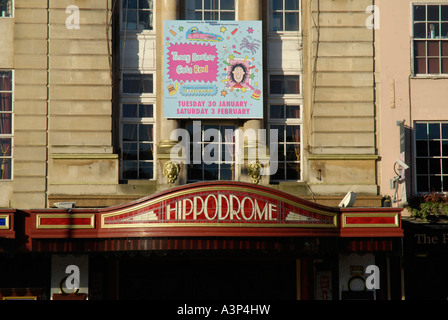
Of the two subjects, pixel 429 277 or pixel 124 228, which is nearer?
pixel 124 228

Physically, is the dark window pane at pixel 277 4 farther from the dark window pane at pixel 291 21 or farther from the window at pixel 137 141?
the window at pixel 137 141

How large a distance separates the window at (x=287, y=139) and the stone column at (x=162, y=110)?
336 centimetres

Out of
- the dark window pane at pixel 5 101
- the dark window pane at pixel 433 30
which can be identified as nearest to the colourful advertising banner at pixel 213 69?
the dark window pane at pixel 5 101

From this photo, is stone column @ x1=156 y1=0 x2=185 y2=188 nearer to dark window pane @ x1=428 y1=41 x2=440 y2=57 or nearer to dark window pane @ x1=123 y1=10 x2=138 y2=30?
dark window pane @ x1=123 y1=10 x2=138 y2=30

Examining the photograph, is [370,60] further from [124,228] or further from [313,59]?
[124,228]

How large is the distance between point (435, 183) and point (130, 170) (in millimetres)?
10282

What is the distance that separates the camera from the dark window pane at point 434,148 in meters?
26.2

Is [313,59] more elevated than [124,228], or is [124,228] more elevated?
[313,59]

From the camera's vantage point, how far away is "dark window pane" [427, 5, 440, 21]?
26562mm

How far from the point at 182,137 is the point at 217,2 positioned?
4878 mm

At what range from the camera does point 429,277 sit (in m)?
25.4

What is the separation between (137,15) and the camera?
26609 millimetres

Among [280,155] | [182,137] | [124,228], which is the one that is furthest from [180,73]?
[124,228]

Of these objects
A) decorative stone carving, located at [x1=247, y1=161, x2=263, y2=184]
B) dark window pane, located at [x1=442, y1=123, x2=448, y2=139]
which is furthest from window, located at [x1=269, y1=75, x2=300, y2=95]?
dark window pane, located at [x1=442, y1=123, x2=448, y2=139]
